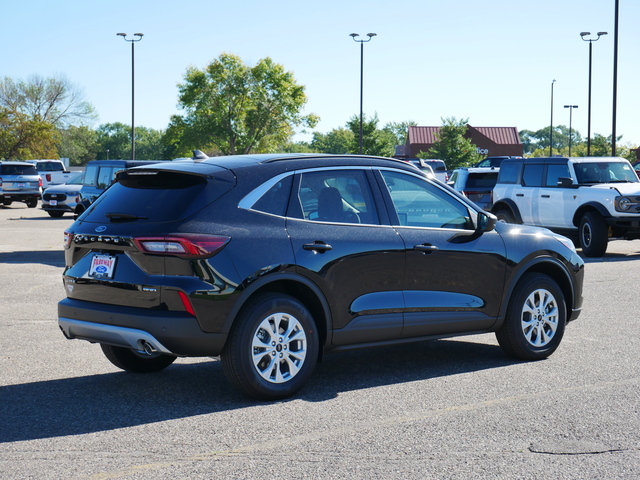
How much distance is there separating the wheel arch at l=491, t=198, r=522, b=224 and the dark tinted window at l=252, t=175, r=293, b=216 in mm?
14084

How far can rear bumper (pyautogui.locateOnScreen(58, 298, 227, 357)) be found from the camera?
18.6ft

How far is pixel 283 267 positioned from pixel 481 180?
819 inches

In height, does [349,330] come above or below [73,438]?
above

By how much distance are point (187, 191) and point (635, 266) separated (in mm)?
11798

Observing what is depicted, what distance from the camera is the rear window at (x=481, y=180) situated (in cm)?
2597

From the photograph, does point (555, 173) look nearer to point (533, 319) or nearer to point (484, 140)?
point (533, 319)

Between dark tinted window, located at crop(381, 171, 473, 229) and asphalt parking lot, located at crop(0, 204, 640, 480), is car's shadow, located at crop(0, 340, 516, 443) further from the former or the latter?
dark tinted window, located at crop(381, 171, 473, 229)

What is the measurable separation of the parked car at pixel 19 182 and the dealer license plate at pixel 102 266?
33816 mm

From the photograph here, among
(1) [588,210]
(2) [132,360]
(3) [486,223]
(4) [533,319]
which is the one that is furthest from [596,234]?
(2) [132,360]

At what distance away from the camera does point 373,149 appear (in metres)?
76.7

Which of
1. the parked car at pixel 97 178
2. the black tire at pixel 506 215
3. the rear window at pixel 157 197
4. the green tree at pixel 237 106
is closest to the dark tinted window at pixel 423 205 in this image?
the rear window at pixel 157 197

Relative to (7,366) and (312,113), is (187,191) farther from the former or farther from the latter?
(312,113)

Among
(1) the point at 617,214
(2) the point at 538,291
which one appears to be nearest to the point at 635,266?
(1) the point at 617,214

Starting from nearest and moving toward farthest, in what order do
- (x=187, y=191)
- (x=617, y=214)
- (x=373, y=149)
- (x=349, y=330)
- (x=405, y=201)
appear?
(x=187, y=191), (x=349, y=330), (x=405, y=201), (x=617, y=214), (x=373, y=149)
